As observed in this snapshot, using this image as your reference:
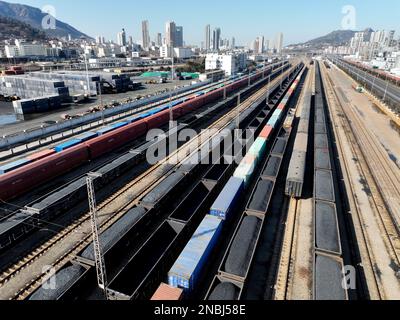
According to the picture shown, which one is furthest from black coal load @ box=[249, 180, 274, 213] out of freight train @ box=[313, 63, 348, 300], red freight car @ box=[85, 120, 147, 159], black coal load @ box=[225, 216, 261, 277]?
red freight car @ box=[85, 120, 147, 159]

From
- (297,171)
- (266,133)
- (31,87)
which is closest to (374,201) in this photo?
(297,171)

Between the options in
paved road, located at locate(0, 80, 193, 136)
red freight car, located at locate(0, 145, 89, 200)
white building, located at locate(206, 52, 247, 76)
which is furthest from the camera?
white building, located at locate(206, 52, 247, 76)

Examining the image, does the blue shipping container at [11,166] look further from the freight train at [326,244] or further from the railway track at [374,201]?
the railway track at [374,201]

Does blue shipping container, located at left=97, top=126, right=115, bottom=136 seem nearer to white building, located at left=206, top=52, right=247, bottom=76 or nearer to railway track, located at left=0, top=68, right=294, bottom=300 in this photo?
railway track, located at left=0, top=68, right=294, bottom=300

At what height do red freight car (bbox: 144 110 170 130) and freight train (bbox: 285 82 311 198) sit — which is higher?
red freight car (bbox: 144 110 170 130)

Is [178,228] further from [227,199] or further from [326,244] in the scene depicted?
[326,244]

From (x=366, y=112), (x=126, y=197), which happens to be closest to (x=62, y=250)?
(x=126, y=197)
